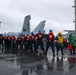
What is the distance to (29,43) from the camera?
916 inches

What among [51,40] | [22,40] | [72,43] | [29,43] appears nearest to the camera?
[51,40]

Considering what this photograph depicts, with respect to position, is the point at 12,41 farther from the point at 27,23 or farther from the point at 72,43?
the point at 27,23

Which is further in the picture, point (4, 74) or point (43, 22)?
point (43, 22)

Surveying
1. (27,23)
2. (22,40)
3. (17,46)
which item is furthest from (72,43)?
(27,23)

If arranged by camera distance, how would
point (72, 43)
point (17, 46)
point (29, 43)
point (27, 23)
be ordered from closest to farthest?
point (72, 43) < point (29, 43) < point (17, 46) < point (27, 23)

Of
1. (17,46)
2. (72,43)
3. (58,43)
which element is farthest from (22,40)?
(58,43)

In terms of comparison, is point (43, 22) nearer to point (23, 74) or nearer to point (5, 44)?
point (5, 44)

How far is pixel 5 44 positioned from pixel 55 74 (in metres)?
19.3

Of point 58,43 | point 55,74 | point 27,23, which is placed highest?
point 27,23

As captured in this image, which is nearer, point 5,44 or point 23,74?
point 23,74

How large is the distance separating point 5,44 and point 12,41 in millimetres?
1613

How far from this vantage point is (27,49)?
78.9 feet

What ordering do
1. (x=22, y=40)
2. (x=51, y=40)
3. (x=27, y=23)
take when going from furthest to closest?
(x=27, y=23), (x=22, y=40), (x=51, y=40)

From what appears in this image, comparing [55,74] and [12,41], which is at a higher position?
[12,41]
